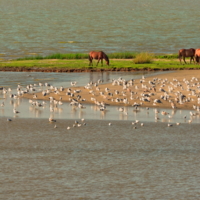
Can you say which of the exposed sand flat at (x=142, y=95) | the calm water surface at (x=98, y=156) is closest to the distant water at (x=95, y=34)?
the exposed sand flat at (x=142, y=95)

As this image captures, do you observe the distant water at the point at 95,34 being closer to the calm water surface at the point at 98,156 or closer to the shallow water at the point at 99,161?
the calm water surface at the point at 98,156

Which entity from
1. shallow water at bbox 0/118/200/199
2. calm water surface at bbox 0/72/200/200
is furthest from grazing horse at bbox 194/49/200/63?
shallow water at bbox 0/118/200/199

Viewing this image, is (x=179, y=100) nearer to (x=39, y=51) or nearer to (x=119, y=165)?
(x=119, y=165)

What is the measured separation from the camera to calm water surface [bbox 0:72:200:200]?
9773mm

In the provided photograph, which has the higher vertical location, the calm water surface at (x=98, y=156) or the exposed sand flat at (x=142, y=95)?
the exposed sand flat at (x=142, y=95)

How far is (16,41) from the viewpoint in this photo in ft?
225

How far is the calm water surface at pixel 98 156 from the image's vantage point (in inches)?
385

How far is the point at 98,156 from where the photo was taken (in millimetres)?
12070

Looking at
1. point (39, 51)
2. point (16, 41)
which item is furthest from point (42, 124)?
point (16, 41)

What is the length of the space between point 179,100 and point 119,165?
9126mm

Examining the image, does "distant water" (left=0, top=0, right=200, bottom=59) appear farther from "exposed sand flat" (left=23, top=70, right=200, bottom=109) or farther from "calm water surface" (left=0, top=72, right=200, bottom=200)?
"calm water surface" (left=0, top=72, right=200, bottom=200)

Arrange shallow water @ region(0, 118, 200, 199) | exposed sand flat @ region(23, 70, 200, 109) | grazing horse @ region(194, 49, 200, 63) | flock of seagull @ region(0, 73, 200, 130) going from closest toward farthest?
shallow water @ region(0, 118, 200, 199) < flock of seagull @ region(0, 73, 200, 130) < exposed sand flat @ region(23, 70, 200, 109) < grazing horse @ region(194, 49, 200, 63)

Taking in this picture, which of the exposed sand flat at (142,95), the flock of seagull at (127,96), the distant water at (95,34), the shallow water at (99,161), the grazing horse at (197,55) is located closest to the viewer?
the shallow water at (99,161)

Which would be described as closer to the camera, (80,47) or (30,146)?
(30,146)
